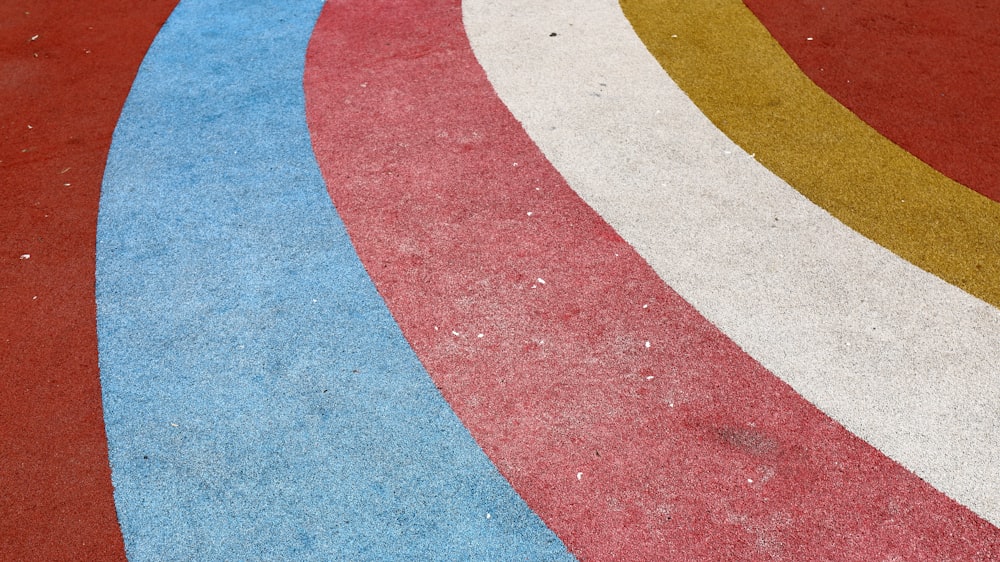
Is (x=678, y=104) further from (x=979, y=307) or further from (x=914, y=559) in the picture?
(x=914, y=559)

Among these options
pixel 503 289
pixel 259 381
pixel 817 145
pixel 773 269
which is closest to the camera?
pixel 259 381

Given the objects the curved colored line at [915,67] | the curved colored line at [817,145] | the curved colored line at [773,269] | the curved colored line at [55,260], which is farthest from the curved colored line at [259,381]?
the curved colored line at [915,67]

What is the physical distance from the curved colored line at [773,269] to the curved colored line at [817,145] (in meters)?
0.14

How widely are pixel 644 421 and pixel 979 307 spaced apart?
2.11 metres

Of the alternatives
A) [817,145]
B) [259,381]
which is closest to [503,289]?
[259,381]

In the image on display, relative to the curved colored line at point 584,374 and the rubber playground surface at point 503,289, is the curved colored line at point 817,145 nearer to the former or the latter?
the rubber playground surface at point 503,289

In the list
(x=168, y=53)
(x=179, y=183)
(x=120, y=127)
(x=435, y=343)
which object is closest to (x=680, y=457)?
(x=435, y=343)

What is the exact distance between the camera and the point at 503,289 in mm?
4836

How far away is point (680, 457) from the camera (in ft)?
13.0

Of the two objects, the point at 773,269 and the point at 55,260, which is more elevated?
the point at 55,260

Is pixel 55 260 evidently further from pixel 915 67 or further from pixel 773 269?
pixel 915 67

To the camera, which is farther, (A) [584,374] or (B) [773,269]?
(B) [773,269]

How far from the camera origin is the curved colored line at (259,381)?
12.2 feet

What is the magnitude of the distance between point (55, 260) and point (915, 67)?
6381 mm
